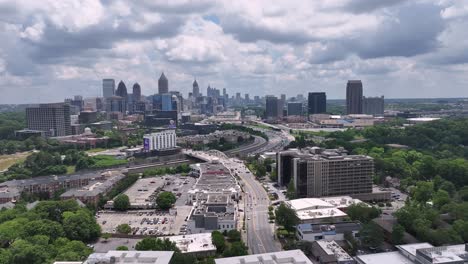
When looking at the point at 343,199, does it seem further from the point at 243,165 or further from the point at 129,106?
the point at 129,106

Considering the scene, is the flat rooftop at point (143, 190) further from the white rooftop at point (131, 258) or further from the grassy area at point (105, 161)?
the white rooftop at point (131, 258)

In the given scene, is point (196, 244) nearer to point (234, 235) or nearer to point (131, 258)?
point (234, 235)

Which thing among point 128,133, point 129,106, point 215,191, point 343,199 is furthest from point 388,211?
point 129,106

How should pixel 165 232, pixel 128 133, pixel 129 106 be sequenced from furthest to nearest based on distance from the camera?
pixel 129 106 < pixel 128 133 < pixel 165 232

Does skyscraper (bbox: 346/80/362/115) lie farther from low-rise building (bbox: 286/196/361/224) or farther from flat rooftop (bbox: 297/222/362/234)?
flat rooftop (bbox: 297/222/362/234)

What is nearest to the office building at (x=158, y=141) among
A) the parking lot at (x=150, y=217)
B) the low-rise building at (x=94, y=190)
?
the low-rise building at (x=94, y=190)

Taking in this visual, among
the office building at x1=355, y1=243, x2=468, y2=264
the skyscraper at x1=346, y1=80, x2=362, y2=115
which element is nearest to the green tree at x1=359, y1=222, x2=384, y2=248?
the office building at x1=355, y1=243, x2=468, y2=264

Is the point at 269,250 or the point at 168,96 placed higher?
the point at 168,96
